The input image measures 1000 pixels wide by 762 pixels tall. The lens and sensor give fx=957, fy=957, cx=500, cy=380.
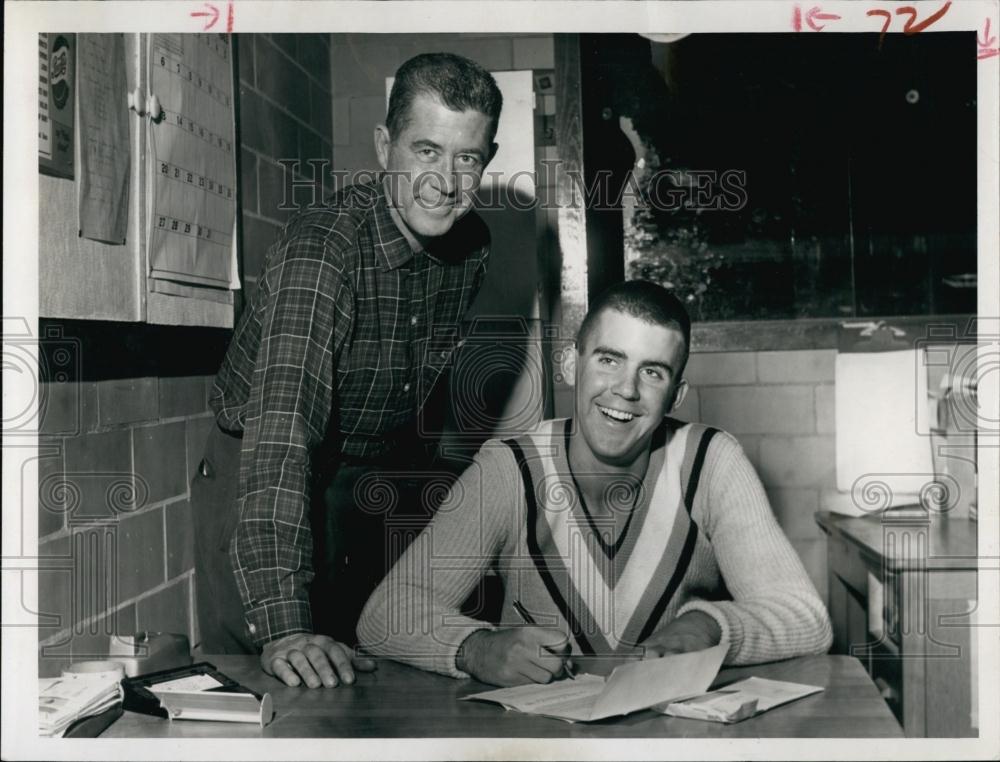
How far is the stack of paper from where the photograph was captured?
3.18ft

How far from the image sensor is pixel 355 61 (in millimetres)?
1688

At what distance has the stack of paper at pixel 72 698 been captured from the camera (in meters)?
0.97

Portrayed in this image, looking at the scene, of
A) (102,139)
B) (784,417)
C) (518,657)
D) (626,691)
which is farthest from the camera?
(784,417)

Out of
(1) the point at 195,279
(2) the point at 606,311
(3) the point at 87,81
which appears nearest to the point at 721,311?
(2) the point at 606,311

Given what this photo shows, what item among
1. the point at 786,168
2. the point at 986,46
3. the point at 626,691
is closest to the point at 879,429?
the point at 786,168

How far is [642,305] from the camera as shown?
4.70ft

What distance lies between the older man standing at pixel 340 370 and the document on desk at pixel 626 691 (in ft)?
0.70

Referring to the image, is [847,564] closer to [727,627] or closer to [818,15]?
[727,627]

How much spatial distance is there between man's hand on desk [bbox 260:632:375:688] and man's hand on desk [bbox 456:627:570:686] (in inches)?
5.2

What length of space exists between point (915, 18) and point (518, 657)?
2.83 ft

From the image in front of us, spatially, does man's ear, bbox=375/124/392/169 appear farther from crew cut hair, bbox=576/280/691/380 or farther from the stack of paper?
the stack of paper

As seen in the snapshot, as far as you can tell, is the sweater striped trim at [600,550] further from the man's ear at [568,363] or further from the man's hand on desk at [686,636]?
the man's ear at [568,363]

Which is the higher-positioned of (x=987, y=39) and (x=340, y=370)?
(x=987, y=39)

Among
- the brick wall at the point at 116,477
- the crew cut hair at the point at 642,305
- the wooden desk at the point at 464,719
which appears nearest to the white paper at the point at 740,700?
the wooden desk at the point at 464,719
